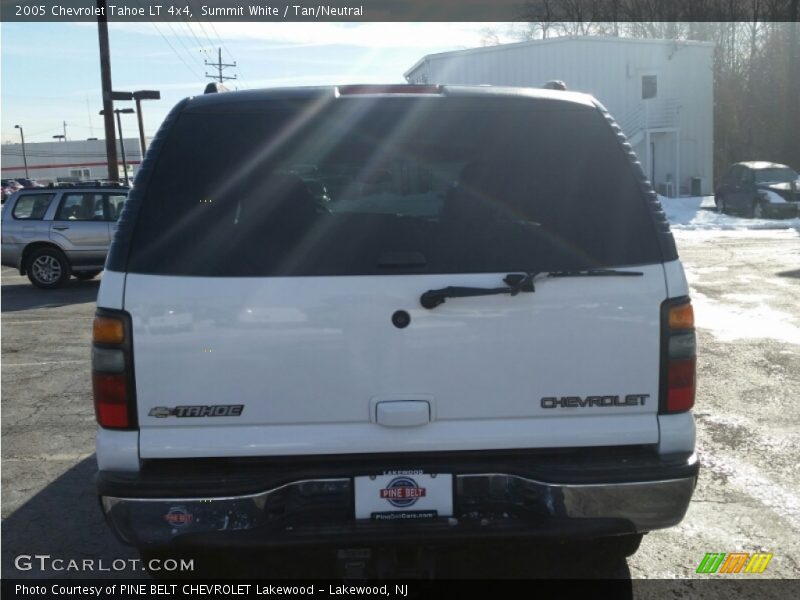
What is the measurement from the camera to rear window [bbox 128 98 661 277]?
2.93 meters

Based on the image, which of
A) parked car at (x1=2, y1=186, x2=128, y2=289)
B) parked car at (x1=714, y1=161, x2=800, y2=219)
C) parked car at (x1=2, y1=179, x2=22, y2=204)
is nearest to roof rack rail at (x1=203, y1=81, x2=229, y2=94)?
parked car at (x1=2, y1=186, x2=128, y2=289)

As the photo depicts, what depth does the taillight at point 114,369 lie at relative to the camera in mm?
2898

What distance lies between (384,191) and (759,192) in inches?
Answer: 940

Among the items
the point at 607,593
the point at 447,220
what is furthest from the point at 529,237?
the point at 607,593

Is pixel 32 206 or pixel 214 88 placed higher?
pixel 214 88

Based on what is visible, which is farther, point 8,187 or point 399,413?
point 8,187

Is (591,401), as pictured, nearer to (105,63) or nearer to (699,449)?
(699,449)

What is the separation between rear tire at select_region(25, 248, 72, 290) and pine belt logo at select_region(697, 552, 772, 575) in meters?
13.3

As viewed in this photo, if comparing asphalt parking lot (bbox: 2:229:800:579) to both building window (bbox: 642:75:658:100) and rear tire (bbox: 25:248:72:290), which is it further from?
building window (bbox: 642:75:658:100)

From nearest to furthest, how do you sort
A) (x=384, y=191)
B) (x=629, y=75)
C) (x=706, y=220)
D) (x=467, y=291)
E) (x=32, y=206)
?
(x=467, y=291)
(x=384, y=191)
(x=32, y=206)
(x=706, y=220)
(x=629, y=75)

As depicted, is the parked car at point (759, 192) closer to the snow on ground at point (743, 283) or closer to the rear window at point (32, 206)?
the snow on ground at point (743, 283)

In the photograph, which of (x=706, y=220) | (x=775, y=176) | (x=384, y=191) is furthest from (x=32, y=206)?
(x=775, y=176)

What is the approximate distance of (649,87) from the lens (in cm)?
3647

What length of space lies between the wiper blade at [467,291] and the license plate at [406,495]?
1.95 feet
